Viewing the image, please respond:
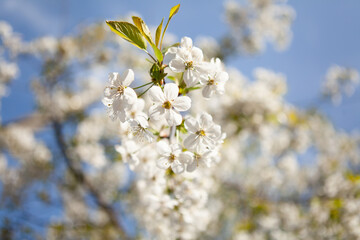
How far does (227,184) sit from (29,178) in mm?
4060

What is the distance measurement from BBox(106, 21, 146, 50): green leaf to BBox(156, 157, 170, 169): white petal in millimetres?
428

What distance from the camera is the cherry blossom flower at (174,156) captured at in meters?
0.90

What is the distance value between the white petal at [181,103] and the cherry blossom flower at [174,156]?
0.54 ft

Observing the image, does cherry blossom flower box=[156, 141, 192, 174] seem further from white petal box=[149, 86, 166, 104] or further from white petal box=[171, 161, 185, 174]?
white petal box=[149, 86, 166, 104]

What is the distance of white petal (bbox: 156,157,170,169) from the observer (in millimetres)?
930

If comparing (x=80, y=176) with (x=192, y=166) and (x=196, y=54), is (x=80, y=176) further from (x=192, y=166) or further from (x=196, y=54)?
(x=196, y=54)

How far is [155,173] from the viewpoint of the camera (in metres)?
1.15

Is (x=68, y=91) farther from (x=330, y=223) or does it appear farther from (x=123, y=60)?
(x=330, y=223)

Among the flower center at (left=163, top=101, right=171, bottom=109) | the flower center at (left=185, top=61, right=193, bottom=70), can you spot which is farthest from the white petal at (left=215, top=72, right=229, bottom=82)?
the flower center at (left=163, top=101, right=171, bottom=109)

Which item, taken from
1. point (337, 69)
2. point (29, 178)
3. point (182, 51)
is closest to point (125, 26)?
point (182, 51)

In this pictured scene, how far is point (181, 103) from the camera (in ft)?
2.67

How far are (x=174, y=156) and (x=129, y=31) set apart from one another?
484 mm

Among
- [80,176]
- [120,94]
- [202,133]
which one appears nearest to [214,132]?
[202,133]

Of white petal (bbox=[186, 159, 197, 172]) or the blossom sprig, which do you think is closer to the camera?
the blossom sprig
